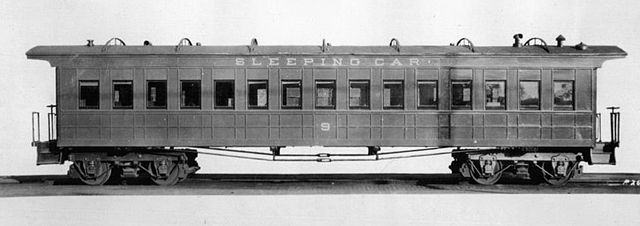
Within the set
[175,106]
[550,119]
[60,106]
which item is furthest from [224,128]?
[550,119]

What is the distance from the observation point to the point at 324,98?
53.3ft

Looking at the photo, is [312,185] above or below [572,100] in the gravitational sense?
below

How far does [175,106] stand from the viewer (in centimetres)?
1627

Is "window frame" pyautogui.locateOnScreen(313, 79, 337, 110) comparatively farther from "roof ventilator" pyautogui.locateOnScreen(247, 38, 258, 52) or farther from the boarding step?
the boarding step

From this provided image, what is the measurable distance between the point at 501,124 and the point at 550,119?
3.94 ft

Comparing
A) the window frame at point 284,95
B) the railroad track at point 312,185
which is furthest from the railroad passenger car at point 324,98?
the railroad track at point 312,185

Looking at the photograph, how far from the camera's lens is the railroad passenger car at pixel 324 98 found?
Answer: 53.2 feet

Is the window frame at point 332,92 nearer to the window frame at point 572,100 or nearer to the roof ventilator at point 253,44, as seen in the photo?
the roof ventilator at point 253,44

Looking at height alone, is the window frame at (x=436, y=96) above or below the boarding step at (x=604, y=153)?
above

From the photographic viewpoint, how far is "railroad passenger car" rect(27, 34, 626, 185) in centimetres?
1620

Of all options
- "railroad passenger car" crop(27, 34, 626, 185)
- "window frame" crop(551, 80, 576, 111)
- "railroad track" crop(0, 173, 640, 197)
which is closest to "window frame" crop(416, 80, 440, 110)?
"railroad passenger car" crop(27, 34, 626, 185)

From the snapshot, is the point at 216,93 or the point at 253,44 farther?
the point at 253,44

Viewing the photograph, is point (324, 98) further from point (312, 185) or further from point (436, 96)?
point (436, 96)

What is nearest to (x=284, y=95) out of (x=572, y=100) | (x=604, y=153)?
(x=572, y=100)
